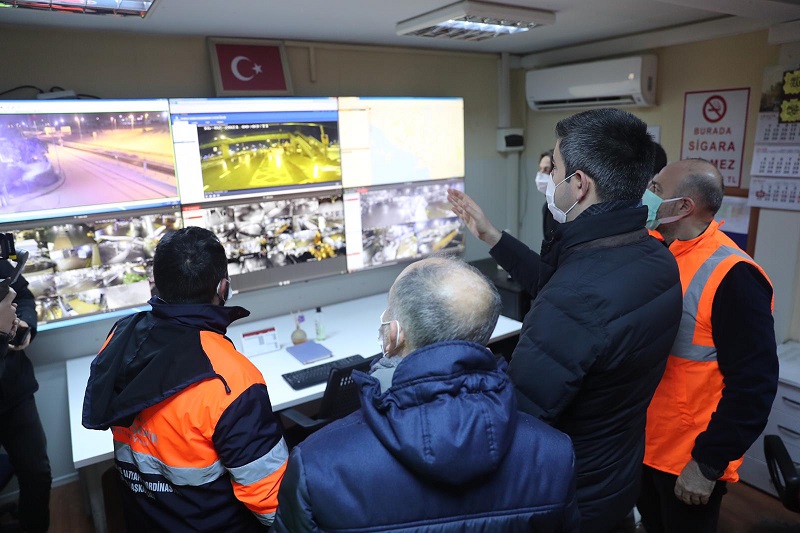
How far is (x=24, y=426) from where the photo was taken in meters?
2.17

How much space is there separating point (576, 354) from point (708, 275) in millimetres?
716

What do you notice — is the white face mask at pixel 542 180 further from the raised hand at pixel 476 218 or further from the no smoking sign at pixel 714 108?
the raised hand at pixel 476 218

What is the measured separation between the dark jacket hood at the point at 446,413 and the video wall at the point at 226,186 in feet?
6.70

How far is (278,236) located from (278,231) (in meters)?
0.03

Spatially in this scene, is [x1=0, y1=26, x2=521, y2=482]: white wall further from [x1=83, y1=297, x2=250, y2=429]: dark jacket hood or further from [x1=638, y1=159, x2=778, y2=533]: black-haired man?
[x1=638, y1=159, x2=778, y2=533]: black-haired man

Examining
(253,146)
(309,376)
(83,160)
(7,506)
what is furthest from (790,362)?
(7,506)

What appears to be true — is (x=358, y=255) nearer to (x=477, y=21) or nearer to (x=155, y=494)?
(x=477, y=21)

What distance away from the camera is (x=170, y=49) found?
2.59m

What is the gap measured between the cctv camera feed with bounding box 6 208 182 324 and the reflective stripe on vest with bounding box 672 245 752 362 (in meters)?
2.22

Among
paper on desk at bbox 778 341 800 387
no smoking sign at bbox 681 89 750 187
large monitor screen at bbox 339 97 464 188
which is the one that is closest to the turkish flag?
large monitor screen at bbox 339 97 464 188

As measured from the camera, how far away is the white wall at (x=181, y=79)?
2.34 m

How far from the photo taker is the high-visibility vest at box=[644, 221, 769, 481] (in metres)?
1.52

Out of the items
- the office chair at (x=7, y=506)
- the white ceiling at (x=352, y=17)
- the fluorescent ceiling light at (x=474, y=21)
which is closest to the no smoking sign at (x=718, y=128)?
the white ceiling at (x=352, y=17)

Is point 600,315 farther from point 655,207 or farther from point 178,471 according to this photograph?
point 178,471
